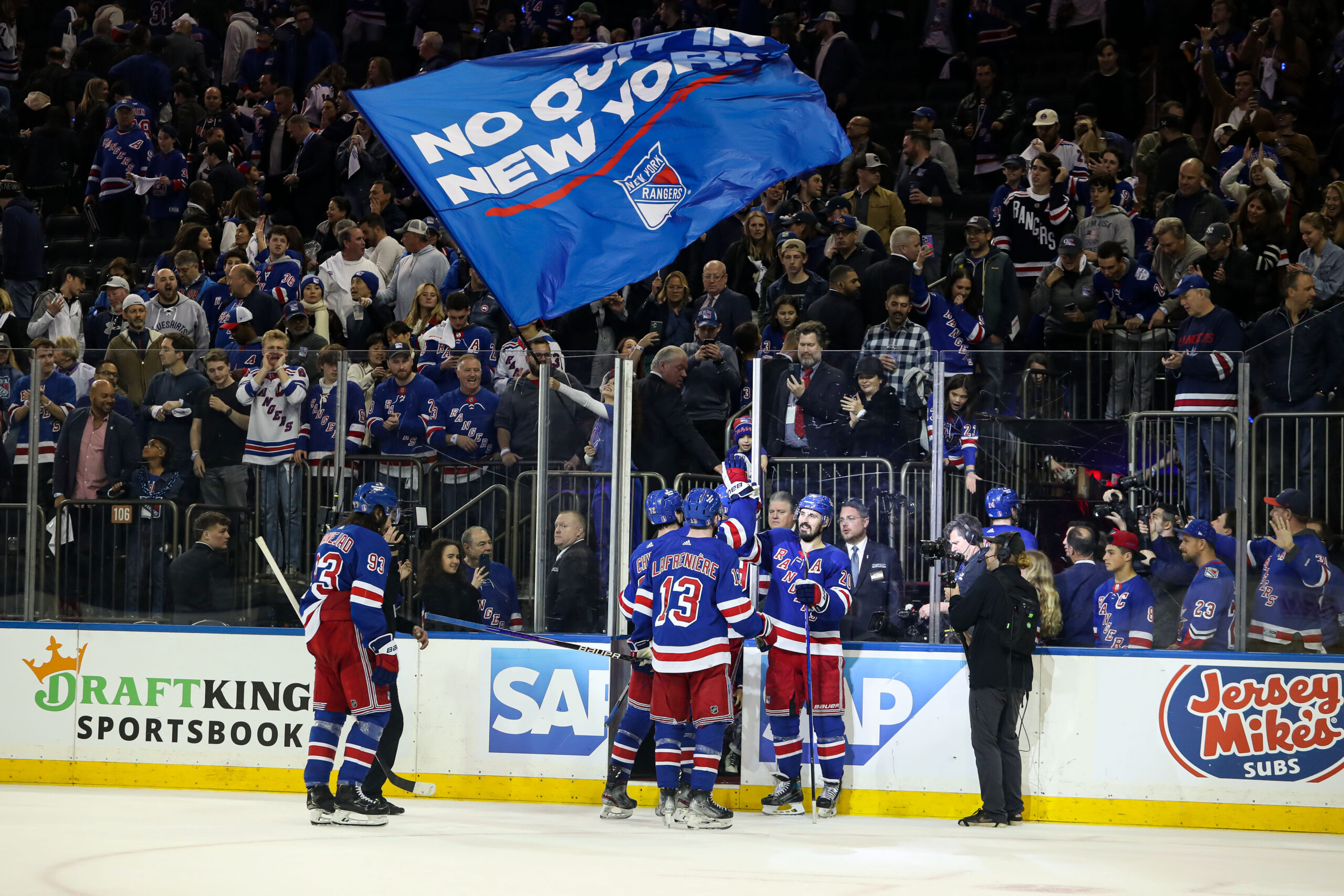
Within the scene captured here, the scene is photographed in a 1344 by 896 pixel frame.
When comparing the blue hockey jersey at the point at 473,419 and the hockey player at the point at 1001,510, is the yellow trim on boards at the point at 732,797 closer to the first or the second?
the hockey player at the point at 1001,510

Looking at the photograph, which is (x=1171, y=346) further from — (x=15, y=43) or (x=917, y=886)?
(x=15, y=43)

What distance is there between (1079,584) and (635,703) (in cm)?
272

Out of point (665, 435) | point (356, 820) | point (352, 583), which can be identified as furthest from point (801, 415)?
point (356, 820)

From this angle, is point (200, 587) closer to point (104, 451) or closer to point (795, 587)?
point (104, 451)

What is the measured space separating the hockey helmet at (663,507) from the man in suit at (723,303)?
8.89 ft

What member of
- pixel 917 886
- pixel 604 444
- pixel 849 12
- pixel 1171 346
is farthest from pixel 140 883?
pixel 849 12

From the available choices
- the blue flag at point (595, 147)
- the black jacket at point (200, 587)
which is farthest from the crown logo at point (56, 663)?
the blue flag at point (595, 147)

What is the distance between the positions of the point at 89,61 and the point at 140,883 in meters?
14.3

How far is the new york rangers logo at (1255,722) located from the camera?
9117mm

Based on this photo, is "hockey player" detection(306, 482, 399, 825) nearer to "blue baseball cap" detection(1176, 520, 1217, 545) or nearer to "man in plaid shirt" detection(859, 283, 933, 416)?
"man in plaid shirt" detection(859, 283, 933, 416)

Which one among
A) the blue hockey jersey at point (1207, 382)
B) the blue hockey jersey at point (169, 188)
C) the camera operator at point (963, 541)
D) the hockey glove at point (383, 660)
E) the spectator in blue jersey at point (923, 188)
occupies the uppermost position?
the blue hockey jersey at point (169, 188)

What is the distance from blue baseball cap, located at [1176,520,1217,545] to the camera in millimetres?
9211

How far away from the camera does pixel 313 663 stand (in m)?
10.1

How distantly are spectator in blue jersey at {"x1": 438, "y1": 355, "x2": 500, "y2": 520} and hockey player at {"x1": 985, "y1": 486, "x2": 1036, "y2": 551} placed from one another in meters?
2.68
